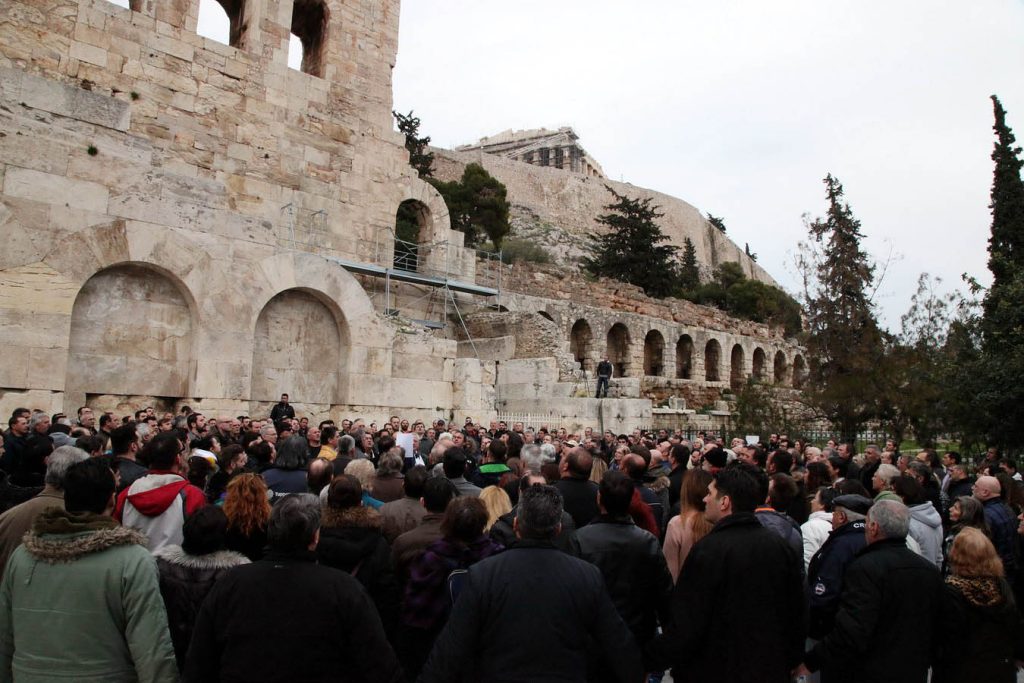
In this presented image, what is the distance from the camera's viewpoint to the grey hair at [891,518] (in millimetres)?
3590

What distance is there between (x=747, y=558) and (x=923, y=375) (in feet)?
56.9

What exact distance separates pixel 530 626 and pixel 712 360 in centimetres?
3744

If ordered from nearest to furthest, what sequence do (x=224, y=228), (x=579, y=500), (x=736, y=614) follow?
(x=736, y=614) < (x=579, y=500) < (x=224, y=228)

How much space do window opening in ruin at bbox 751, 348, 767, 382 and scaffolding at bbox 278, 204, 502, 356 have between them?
78.5ft

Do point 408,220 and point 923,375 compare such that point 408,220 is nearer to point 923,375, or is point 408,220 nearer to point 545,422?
point 545,422

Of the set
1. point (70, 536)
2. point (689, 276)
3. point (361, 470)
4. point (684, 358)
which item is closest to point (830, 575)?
point (361, 470)

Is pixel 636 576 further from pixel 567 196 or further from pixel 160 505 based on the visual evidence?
pixel 567 196

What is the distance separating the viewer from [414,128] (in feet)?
163

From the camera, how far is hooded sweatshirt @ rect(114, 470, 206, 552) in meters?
3.99

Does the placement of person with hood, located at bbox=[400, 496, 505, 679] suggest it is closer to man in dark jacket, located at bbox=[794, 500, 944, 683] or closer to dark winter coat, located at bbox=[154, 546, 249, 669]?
dark winter coat, located at bbox=[154, 546, 249, 669]

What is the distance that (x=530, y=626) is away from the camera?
2.75 meters

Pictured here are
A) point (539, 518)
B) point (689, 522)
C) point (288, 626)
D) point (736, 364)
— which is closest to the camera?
point (288, 626)

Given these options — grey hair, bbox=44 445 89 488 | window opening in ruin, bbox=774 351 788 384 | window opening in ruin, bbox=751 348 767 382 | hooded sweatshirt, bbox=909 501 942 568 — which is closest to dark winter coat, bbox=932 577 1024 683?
hooded sweatshirt, bbox=909 501 942 568

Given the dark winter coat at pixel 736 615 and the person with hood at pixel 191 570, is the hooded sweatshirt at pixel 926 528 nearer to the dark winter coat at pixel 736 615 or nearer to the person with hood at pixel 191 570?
the dark winter coat at pixel 736 615
